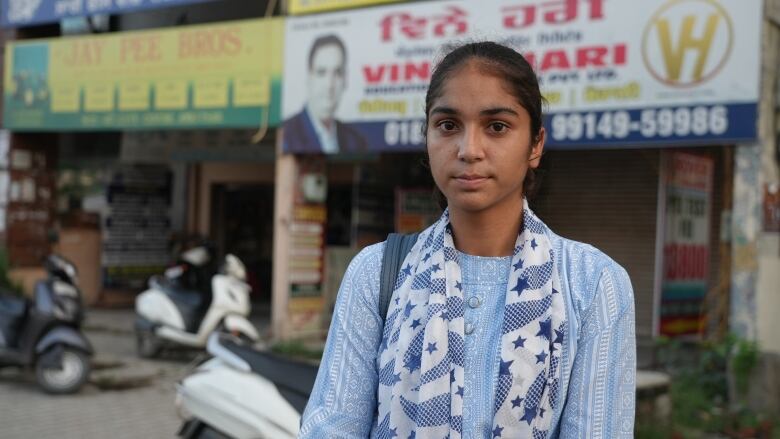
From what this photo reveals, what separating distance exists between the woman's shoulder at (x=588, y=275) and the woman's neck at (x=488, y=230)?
82 mm

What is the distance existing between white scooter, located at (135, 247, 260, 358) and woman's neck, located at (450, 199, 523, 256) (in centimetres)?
670

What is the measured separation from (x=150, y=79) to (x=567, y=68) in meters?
5.11

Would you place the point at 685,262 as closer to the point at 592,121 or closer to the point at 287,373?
the point at 592,121

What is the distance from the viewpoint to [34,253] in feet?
39.0

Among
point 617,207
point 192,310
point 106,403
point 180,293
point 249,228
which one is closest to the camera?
point 106,403

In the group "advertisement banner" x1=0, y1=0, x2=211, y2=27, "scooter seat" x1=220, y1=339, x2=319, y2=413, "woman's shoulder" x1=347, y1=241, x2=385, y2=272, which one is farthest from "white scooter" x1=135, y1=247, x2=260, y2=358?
"woman's shoulder" x1=347, y1=241, x2=385, y2=272

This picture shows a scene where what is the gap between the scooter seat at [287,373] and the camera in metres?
3.69

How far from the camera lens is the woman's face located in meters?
1.44

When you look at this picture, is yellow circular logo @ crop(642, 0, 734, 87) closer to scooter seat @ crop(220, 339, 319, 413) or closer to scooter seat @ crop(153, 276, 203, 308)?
scooter seat @ crop(220, 339, 319, 413)

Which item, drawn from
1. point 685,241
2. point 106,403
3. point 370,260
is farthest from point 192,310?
point 370,260

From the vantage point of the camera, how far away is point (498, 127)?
4.78 feet

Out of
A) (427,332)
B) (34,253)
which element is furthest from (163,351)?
(427,332)

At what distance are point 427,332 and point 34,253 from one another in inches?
456

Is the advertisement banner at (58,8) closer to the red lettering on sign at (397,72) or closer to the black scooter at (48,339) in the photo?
the red lettering on sign at (397,72)
